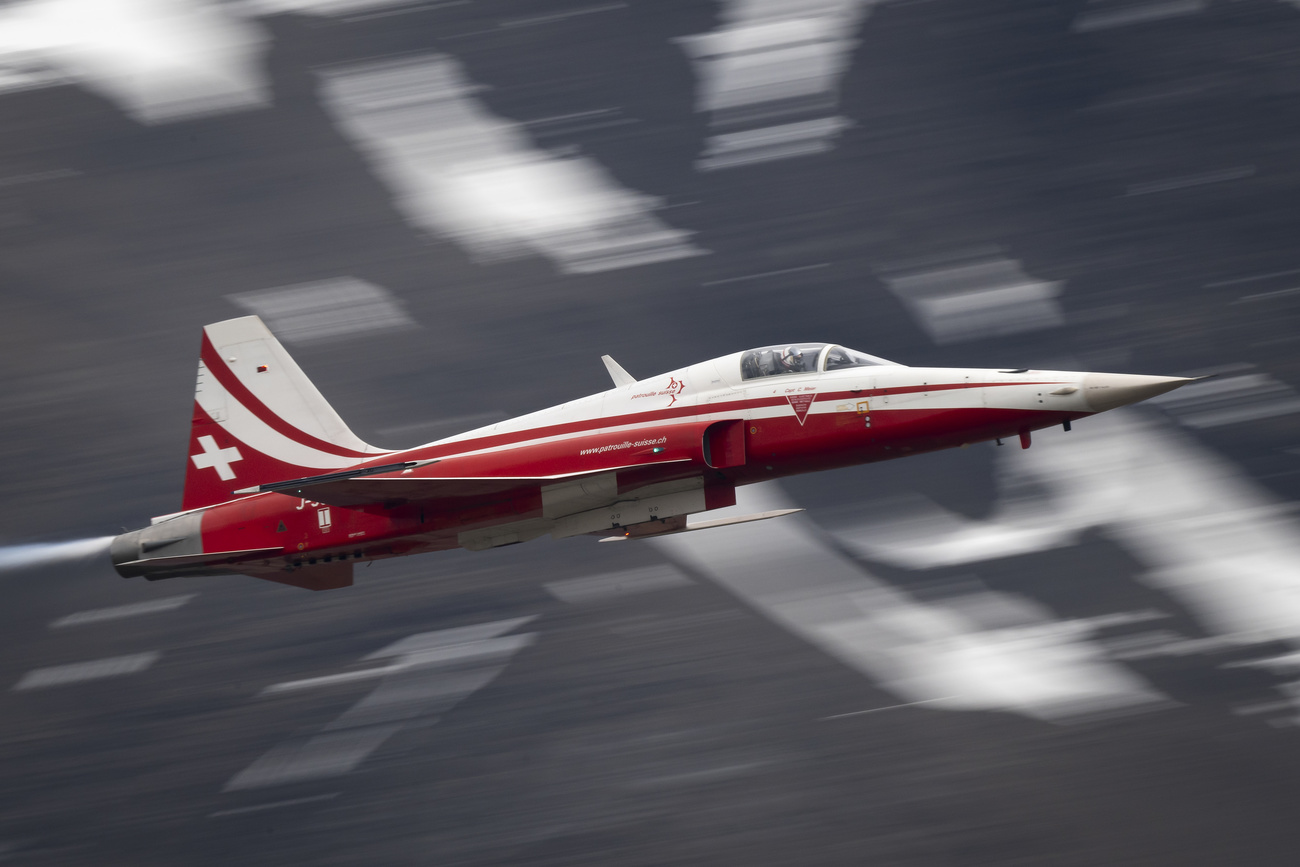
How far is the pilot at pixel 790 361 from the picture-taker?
1627cm

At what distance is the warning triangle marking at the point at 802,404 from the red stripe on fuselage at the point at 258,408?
6755 millimetres

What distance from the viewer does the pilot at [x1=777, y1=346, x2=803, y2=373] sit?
16.3 m

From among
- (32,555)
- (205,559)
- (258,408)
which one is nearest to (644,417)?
(258,408)

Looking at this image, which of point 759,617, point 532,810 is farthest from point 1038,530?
point 532,810

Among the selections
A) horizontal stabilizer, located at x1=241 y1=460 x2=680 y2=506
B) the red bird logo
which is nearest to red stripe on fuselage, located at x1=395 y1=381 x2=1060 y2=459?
the red bird logo

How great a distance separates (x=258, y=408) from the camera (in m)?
18.5

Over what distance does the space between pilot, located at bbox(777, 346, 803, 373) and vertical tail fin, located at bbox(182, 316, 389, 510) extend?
21.2 ft

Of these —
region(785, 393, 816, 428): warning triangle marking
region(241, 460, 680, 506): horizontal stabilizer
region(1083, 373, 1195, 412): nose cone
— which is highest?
region(785, 393, 816, 428): warning triangle marking

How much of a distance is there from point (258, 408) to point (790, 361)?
8.51m

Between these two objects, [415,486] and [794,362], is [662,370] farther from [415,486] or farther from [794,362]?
[415,486]

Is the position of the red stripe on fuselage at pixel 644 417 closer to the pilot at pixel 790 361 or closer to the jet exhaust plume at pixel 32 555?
Answer: the pilot at pixel 790 361

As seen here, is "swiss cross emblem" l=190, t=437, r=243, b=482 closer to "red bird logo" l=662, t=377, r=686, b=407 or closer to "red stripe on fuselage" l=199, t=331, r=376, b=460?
"red stripe on fuselage" l=199, t=331, r=376, b=460

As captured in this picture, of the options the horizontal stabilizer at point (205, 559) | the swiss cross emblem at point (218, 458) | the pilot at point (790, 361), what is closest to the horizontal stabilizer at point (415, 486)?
the horizontal stabilizer at point (205, 559)

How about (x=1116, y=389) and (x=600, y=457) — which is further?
(x=600, y=457)
